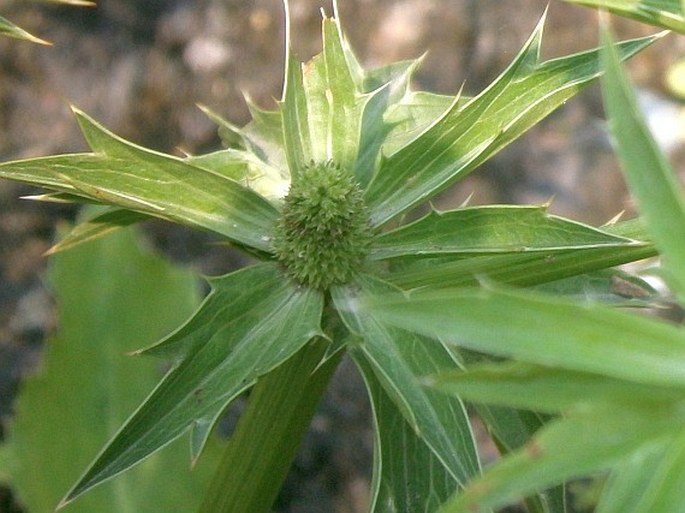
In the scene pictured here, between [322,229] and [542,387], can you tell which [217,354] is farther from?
[542,387]

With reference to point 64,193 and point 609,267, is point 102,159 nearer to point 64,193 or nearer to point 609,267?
point 64,193

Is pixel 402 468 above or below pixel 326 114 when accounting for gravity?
below

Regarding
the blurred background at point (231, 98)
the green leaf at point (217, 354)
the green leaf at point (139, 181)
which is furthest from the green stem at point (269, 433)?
the blurred background at point (231, 98)

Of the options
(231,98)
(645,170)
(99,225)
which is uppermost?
(231,98)

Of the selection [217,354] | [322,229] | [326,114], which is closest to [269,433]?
[217,354]

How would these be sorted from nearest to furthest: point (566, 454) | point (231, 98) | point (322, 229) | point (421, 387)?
point (566, 454)
point (421, 387)
point (322, 229)
point (231, 98)

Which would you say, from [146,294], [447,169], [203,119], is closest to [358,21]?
[203,119]

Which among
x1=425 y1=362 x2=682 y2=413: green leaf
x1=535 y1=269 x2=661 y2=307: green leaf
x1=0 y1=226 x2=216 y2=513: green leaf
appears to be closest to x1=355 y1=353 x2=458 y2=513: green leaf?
x1=535 y1=269 x2=661 y2=307: green leaf
